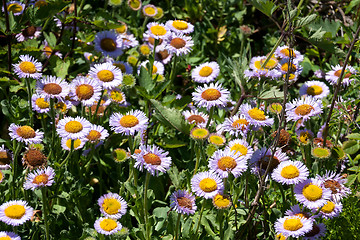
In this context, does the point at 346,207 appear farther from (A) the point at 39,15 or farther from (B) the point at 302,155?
(A) the point at 39,15

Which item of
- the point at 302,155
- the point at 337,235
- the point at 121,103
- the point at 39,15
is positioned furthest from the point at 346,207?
the point at 39,15

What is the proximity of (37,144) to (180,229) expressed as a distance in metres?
0.81

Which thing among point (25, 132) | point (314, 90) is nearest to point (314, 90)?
point (314, 90)

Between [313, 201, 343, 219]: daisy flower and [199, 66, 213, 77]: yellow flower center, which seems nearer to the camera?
[313, 201, 343, 219]: daisy flower

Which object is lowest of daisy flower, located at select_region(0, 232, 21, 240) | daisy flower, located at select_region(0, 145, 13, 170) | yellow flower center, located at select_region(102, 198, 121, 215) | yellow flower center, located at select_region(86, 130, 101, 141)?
daisy flower, located at select_region(0, 145, 13, 170)

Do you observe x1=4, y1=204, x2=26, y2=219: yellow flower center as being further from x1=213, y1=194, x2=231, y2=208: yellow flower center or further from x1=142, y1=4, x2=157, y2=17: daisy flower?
x1=142, y1=4, x2=157, y2=17: daisy flower

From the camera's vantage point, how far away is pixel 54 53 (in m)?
3.21

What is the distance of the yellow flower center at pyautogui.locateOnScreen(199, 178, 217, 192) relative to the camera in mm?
2113

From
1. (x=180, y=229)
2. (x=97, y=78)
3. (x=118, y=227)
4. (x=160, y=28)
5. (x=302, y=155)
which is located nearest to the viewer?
(x=118, y=227)

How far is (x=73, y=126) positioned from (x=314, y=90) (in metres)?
1.47

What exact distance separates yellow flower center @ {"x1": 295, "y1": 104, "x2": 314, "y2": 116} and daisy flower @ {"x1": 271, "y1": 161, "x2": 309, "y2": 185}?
1.22 feet

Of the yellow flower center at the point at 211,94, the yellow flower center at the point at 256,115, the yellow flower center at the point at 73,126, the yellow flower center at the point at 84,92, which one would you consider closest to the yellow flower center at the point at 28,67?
the yellow flower center at the point at 84,92

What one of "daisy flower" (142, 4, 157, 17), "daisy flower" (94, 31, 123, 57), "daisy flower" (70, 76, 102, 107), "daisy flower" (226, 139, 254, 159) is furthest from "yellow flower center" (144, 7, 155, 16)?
"daisy flower" (226, 139, 254, 159)

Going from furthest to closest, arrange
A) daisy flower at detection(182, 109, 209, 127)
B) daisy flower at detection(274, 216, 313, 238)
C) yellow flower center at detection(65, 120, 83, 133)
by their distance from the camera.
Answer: daisy flower at detection(182, 109, 209, 127)
yellow flower center at detection(65, 120, 83, 133)
daisy flower at detection(274, 216, 313, 238)
